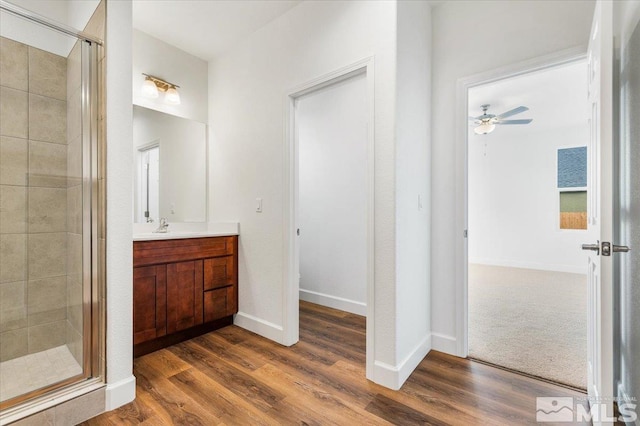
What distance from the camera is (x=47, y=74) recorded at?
2.11 m

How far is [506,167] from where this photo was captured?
243 inches

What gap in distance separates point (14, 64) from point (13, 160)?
2.12 ft

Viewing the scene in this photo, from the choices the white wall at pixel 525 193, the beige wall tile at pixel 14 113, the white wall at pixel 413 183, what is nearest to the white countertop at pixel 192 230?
the beige wall tile at pixel 14 113

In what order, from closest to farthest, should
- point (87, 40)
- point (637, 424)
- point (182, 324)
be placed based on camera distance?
point (637, 424), point (87, 40), point (182, 324)

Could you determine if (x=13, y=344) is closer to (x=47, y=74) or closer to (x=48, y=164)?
(x=48, y=164)

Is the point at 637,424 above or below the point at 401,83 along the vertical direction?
below

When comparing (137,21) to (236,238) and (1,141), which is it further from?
(236,238)

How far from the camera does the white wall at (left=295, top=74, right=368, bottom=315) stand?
10.4ft

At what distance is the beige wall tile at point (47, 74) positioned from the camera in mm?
2064

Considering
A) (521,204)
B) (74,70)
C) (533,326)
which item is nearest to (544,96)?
(521,204)

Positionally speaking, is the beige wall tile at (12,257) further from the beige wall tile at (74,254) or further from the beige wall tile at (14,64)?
the beige wall tile at (14,64)

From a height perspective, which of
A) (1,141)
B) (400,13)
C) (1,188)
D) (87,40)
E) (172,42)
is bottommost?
(1,188)

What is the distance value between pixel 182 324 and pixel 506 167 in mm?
6450

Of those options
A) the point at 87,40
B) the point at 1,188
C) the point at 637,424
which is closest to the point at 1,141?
the point at 1,188
